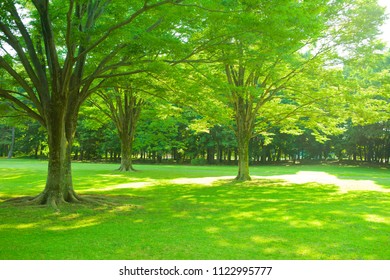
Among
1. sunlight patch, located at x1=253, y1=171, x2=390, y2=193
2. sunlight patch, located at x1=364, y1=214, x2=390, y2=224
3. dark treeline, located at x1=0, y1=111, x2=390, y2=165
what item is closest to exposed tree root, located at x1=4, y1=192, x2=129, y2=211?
sunlight patch, located at x1=364, y1=214, x2=390, y2=224

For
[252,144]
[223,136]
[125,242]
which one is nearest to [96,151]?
[223,136]

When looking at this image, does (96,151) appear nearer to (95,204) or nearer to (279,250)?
(95,204)

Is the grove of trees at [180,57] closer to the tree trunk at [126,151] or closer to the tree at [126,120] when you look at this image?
the tree at [126,120]

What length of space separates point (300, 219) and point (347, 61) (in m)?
13.0

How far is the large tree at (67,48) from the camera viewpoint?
9852 millimetres

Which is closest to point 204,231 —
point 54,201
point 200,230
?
point 200,230

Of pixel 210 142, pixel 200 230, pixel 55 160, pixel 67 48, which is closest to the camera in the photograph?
pixel 200 230

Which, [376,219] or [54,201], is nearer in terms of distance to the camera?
[376,219]

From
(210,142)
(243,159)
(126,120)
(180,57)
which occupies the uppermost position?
(180,57)

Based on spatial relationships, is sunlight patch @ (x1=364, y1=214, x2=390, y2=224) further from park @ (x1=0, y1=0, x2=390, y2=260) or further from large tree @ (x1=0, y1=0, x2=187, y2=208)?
large tree @ (x1=0, y1=0, x2=187, y2=208)

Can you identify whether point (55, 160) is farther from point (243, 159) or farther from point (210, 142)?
point (210, 142)

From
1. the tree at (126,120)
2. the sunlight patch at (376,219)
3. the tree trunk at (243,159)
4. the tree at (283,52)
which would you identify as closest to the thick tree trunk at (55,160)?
the tree at (283,52)

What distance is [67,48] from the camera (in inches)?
412
